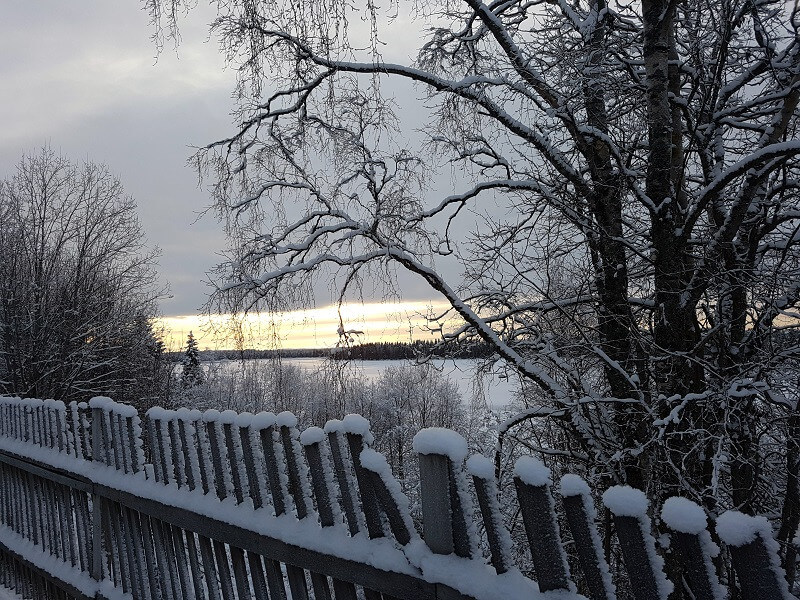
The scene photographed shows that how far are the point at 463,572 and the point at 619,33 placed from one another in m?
6.16

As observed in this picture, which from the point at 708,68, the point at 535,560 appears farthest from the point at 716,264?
the point at 535,560

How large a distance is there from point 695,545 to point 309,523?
1.63 metres

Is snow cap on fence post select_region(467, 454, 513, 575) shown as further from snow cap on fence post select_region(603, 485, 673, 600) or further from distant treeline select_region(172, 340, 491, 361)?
distant treeline select_region(172, 340, 491, 361)

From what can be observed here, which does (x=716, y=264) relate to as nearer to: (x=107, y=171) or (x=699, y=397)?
(x=699, y=397)

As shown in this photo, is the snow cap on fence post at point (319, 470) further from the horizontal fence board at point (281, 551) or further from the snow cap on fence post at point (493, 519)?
the snow cap on fence post at point (493, 519)

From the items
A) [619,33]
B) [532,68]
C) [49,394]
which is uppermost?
[619,33]

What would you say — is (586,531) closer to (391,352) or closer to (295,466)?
(295,466)

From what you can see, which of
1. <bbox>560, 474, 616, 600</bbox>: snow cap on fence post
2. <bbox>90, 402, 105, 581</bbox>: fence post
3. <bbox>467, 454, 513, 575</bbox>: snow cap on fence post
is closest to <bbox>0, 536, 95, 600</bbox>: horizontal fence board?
<bbox>90, 402, 105, 581</bbox>: fence post

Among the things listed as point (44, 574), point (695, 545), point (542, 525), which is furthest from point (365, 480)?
point (44, 574)

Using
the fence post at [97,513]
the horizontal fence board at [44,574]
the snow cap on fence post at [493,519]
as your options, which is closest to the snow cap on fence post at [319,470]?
the snow cap on fence post at [493,519]

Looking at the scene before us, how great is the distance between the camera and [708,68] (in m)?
4.94

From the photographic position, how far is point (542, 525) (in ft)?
5.33

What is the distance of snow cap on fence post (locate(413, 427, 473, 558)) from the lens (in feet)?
6.18

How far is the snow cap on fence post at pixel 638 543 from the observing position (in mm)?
1420
